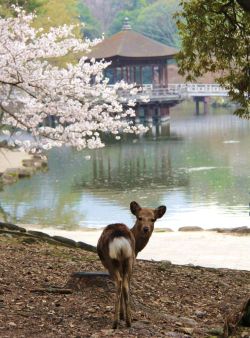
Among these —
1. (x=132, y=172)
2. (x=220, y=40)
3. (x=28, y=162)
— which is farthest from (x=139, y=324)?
(x=28, y=162)

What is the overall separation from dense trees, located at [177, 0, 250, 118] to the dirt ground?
2.31 meters

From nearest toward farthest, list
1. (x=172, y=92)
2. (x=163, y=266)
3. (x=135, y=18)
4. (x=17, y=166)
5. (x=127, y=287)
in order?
1. (x=127, y=287)
2. (x=163, y=266)
3. (x=17, y=166)
4. (x=172, y=92)
5. (x=135, y=18)

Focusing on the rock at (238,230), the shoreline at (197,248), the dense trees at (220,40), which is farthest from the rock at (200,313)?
the rock at (238,230)

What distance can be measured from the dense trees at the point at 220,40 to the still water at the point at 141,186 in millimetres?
11040

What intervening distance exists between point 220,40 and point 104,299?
150 inches

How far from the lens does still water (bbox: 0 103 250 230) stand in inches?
881

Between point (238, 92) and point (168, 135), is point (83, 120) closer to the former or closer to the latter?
point (238, 92)

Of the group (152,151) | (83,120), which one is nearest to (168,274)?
(83,120)

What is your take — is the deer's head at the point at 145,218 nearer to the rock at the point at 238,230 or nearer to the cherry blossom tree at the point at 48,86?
the cherry blossom tree at the point at 48,86

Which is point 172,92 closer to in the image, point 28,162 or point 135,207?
point 28,162

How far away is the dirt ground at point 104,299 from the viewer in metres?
6.15

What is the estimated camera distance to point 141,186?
1154 inches

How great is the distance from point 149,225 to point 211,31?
3.42 m

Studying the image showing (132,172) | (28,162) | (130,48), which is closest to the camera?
(132,172)
